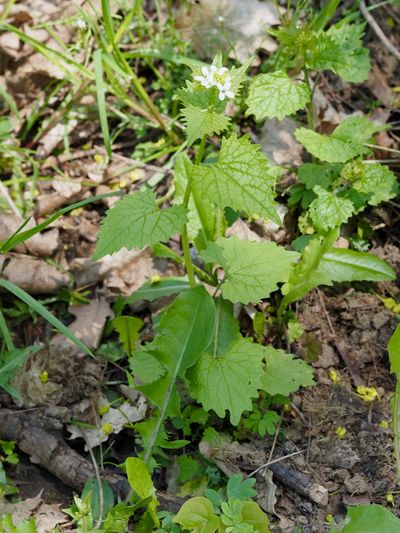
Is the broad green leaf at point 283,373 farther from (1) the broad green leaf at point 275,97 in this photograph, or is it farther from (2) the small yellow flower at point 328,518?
(1) the broad green leaf at point 275,97

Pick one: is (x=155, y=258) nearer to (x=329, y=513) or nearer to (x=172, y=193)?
(x=172, y=193)

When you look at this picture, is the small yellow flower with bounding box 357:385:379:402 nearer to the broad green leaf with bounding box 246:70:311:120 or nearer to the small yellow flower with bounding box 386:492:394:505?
the small yellow flower with bounding box 386:492:394:505

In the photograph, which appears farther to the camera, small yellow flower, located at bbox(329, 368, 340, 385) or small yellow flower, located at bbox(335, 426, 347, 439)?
small yellow flower, located at bbox(329, 368, 340, 385)

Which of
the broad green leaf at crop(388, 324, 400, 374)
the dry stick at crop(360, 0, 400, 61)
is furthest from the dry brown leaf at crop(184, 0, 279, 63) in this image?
the broad green leaf at crop(388, 324, 400, 374)

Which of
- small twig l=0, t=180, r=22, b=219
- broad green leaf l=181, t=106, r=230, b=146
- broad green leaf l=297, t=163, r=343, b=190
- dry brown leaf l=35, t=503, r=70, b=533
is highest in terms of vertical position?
broad green leaf l=181, t=106, r=230, b=146

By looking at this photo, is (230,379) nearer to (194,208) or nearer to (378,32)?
(194,208)

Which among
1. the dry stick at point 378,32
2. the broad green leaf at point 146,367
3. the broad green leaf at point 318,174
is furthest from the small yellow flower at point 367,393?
the dry stick at point 378,32
